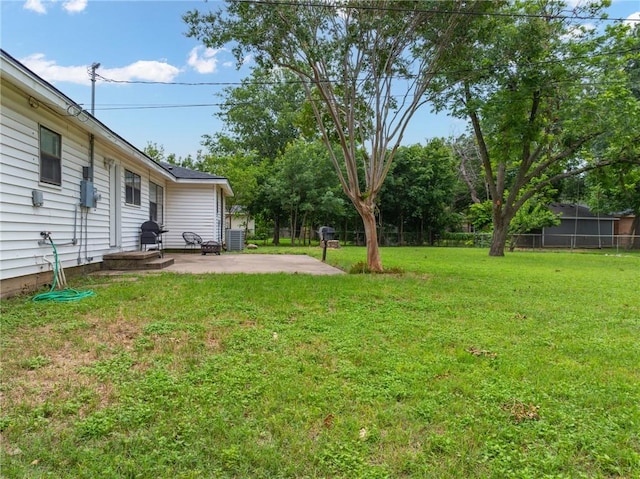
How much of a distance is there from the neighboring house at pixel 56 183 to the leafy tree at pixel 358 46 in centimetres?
294

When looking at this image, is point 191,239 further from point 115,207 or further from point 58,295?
point 58,295

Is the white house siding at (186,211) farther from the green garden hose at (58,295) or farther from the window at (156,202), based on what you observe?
the green garden hose at (58,295)

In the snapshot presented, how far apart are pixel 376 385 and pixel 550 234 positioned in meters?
28.5

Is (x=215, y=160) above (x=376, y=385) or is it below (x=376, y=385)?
above

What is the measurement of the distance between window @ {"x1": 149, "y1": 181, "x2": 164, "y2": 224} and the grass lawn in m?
7.26

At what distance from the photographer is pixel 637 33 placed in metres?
14.0

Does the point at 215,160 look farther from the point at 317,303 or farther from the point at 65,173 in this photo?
the point at 317,303

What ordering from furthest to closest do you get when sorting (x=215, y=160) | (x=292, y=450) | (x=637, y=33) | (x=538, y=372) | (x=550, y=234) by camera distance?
(x=550, y=234), (x=215, y=160), (x=637, y=33), (x=538, y=372), (x=292, y=450)

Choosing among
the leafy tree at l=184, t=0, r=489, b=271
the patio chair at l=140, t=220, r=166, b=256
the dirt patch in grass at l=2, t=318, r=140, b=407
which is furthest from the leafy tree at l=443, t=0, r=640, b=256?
the dirt patch in grass at l=2, t=318, r=140, b=407

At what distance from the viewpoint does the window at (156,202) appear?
11602 mm

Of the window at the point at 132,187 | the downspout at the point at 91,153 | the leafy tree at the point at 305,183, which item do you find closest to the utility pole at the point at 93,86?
the window at the point at 132,187

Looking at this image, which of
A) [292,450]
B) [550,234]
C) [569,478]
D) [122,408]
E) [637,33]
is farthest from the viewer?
[550,234]

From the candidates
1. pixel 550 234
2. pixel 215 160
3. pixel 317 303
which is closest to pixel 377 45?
pixel 317 303

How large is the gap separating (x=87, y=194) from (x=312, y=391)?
622 cm
